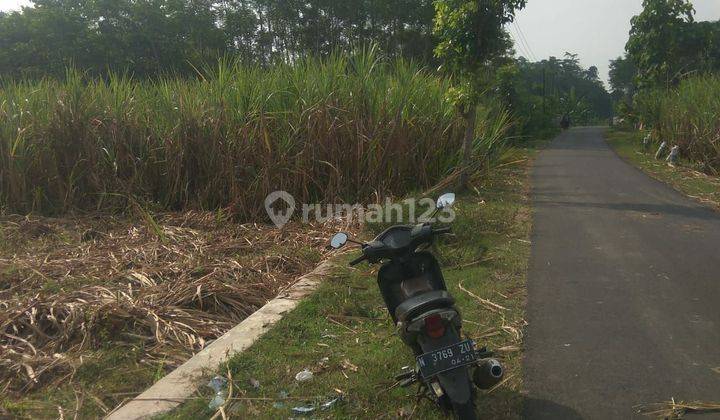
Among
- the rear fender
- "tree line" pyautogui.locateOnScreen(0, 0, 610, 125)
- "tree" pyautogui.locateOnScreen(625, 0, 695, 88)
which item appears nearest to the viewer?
the rear fender

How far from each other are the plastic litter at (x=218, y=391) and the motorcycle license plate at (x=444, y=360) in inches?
46.6

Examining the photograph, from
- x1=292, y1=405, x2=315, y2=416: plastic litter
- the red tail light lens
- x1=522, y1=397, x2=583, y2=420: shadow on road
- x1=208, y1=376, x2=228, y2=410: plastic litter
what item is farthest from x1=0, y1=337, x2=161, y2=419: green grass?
x1=522, y1=397, x2=583, y2=420: shadow on road

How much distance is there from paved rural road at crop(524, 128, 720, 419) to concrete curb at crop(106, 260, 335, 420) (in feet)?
5.92

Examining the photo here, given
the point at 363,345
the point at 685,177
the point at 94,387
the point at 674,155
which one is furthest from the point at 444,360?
the point at 674,155

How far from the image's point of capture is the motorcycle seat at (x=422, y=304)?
3.15m

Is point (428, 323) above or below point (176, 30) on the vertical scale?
below

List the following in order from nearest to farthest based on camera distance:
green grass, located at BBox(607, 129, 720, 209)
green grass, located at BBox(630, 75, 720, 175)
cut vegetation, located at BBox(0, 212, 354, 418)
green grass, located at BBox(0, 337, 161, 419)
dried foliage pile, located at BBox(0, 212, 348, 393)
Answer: green grass, located at BBox(0, 337, 161, 419)
cut vegetation, located at BBox(0, 212, 354, 418)
dried foliage pile, located at BBox(0, 212, 348, 393)
green grass, located at BBox(607, 129, 720, 209)
green grass, located at BBox(630, 75, 720, 175)

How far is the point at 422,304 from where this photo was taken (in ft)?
10.3

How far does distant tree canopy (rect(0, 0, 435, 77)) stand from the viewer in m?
22.9

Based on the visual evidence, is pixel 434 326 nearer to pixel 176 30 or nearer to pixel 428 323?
pixel 428 323

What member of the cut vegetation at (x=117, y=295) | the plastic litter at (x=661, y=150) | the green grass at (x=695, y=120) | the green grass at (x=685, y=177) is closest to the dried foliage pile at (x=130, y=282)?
the cut vegetation at (x=117, y=295)

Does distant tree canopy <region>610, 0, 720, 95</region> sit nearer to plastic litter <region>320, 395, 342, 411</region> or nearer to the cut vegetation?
the cut vegetation

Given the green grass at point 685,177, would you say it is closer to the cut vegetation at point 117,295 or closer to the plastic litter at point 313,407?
the cut vegetation at point 117,295

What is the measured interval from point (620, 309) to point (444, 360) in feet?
7.74
